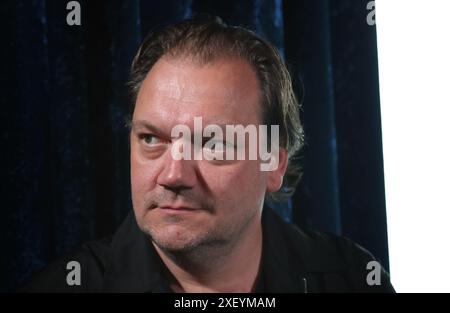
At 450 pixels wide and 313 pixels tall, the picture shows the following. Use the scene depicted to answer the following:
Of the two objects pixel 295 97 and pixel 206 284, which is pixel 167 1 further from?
pixel 206 284

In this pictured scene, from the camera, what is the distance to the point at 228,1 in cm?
125

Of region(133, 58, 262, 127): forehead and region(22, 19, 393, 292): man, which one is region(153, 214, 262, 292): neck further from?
region(133, 58, 262, 127): forehead

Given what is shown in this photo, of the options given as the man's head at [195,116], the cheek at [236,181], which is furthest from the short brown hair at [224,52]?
the cheek at [236,181]

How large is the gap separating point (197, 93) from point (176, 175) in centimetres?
16

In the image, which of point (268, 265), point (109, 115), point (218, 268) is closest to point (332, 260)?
point (268, 265)

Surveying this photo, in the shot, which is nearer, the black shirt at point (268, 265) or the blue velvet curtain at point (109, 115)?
the black shirt at point (268, 265)

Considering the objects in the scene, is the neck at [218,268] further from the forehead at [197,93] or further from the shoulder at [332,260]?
the forehead at [197,93]

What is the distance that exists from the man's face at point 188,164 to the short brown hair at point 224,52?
0.02 m

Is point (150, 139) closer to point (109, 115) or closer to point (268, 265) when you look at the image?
point (109, 115)

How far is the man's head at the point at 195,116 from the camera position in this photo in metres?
1.01

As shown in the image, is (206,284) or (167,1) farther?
(167,1)

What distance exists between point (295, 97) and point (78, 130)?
1.60 feet
